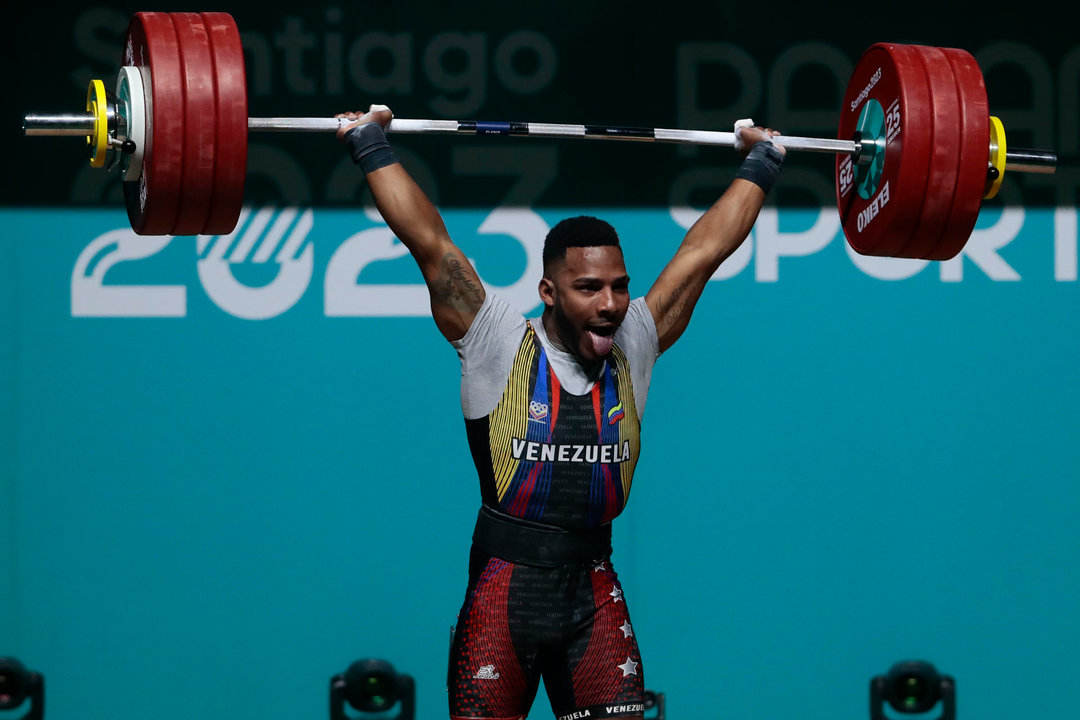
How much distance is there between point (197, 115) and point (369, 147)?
0.36 meters

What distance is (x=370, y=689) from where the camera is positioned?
4.15m

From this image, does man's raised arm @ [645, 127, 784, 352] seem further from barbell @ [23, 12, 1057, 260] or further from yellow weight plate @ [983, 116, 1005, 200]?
yellow weight plate @ [983, 116, 1005, 200]

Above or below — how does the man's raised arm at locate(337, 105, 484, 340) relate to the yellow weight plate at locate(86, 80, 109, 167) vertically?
below

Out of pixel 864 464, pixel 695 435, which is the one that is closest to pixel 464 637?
pixel 695 435

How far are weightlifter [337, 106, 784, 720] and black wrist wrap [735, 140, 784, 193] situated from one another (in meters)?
0.45

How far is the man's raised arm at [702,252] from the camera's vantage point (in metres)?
3.18

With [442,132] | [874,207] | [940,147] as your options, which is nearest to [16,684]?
[442,132]

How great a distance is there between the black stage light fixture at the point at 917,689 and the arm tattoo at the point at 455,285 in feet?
6.52

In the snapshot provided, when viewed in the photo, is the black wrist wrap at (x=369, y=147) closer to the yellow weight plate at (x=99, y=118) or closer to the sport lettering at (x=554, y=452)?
the yellow weight plate at (x=99, y=118)

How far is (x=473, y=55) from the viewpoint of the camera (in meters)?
4.18

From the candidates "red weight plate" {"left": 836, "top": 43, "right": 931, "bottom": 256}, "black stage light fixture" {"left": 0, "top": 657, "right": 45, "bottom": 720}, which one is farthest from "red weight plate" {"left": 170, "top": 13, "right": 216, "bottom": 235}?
"black stage light fixture" {"left": 0, "top": 657, "right": 45, "bottom": 720}

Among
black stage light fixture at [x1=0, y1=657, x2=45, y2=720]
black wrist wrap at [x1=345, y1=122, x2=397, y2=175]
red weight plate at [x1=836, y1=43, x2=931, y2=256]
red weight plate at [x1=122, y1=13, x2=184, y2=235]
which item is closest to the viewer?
red weight plate at [x1=122, y1=13, x2=184, y2=235]

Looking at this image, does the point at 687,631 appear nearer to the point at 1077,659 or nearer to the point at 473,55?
the point at 1077,659

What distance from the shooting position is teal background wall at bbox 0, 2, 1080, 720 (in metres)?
4.14
